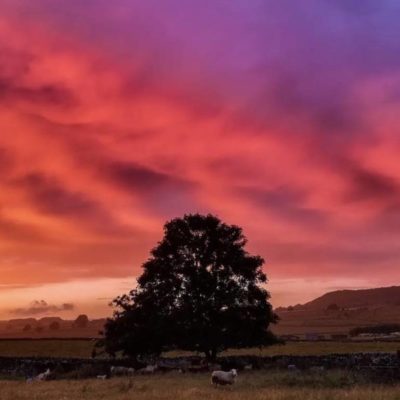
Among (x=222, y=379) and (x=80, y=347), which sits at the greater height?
(x=80, y=347)

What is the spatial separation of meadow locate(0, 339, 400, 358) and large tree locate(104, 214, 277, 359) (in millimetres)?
29496

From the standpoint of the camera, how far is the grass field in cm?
2550

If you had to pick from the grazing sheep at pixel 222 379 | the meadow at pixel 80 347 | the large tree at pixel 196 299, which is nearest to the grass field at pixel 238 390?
the grazing sheep at pixel 222 379

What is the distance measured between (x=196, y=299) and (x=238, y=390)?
21.4m

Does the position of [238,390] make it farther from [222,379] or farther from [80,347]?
[80,347]

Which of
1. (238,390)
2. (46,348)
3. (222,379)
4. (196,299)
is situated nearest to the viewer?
(238,390)

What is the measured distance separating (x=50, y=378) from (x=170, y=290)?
12577 millimetres

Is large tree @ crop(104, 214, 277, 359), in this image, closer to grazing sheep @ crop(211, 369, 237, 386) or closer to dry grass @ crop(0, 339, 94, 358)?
grazing sheep @ crop(211, 369, 237, 386)

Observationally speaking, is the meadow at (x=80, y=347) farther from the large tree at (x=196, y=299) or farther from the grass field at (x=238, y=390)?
the grass field at (x=238, y=390)

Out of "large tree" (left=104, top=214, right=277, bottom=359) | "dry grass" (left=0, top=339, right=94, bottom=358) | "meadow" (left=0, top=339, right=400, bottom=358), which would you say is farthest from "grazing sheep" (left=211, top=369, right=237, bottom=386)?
"dry grass" (left=0, top=339, right=94, bottom=358)

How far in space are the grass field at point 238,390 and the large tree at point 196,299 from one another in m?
9.60

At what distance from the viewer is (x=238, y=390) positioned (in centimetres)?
2998

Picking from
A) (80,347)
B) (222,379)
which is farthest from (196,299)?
(80,347)

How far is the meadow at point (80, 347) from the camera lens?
268ft
